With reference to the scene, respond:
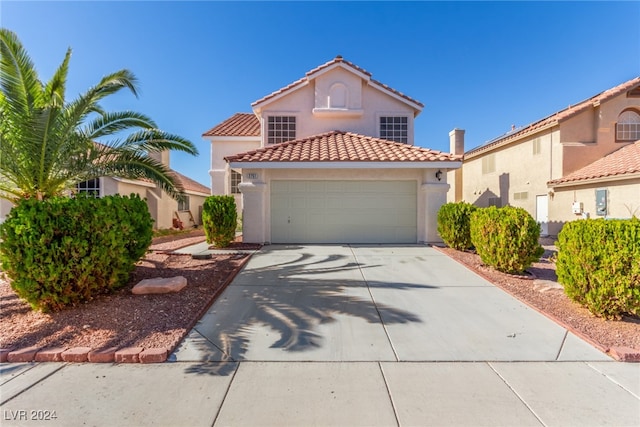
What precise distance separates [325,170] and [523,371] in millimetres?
8750

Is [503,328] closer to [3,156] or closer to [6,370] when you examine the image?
[6,370]

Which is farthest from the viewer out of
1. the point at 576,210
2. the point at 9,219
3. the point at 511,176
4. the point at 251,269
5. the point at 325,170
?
the point at 511,176

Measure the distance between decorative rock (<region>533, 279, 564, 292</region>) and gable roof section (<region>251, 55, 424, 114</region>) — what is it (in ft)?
33.9

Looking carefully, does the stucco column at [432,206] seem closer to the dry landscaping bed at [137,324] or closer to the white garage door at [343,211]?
the white garage door at [343,211]

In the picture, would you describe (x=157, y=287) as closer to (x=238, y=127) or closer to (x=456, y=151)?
(x=238, y=127)

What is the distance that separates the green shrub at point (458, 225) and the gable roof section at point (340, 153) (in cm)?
190

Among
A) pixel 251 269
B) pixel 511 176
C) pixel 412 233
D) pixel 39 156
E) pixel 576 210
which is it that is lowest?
pixel 251 269

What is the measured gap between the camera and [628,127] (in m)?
14.0

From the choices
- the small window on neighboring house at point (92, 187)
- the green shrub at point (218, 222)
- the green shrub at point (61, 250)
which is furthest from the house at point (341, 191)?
the small window on neighboring house at point (92, 187)

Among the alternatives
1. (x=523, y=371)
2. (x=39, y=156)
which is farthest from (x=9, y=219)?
(x=523, y=371)

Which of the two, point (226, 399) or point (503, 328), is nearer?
point (226, 399)

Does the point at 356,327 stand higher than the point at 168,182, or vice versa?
the point at 168,182

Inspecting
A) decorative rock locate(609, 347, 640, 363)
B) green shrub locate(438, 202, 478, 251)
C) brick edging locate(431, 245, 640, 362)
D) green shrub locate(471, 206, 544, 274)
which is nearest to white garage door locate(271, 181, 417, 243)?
green shrub locate(438, 202, 478, 251)

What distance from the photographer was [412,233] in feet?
37.9
